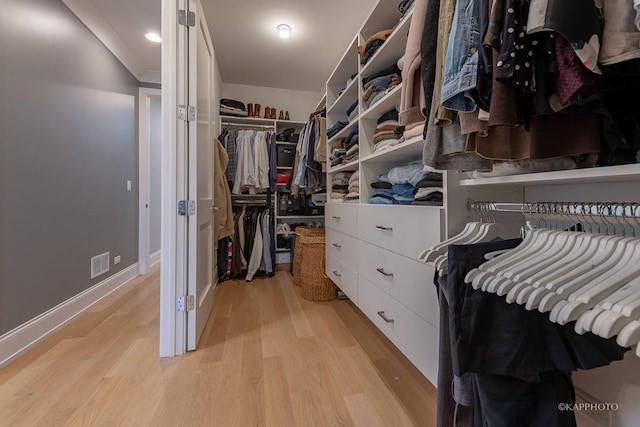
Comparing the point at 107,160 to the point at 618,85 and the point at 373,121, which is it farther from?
the point at 618,85

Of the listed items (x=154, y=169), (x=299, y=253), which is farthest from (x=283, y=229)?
(x=154, y=169)

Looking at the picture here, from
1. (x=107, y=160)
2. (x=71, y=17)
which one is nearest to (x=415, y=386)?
(x=107, y=160)

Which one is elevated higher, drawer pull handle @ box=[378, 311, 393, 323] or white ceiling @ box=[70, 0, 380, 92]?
white ceiling @ box=[70, 0, 380, 92]

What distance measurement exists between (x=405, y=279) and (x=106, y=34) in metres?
3.03

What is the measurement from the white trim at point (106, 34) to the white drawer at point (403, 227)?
2.50 metres

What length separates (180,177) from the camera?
1439mm

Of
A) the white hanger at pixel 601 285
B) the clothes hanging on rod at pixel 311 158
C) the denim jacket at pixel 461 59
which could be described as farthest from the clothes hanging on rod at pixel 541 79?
the clothes hanging on rod at pixel 311 158

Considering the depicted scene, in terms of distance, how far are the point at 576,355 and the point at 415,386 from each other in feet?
2.76

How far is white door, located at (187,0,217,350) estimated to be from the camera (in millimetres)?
1497

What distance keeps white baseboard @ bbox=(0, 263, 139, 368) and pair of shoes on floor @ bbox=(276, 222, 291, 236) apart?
1.67m

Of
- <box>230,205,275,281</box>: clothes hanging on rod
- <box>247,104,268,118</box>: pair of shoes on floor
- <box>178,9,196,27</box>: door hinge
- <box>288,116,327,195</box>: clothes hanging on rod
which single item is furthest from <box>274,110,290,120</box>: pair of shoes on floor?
<box>178,9,196,27</box>: door hinge

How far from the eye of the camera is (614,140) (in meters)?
0.52

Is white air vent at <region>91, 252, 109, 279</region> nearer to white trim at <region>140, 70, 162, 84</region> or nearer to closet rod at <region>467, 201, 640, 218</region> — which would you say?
white trim at <region>140, 70, 162, 84</region>

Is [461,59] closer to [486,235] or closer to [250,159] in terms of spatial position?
[486,235]
